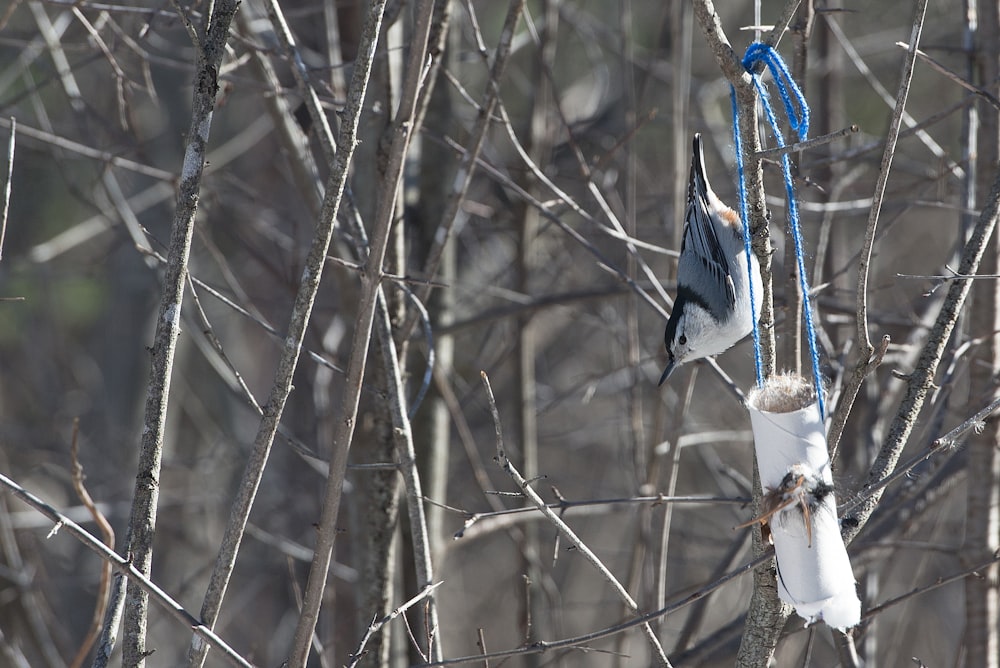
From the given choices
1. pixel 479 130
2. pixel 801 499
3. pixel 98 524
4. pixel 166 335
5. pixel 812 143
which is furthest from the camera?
pixel 479 130

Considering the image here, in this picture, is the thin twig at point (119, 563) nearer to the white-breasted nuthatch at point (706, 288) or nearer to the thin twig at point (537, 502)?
the thin twig at point (537, 502)

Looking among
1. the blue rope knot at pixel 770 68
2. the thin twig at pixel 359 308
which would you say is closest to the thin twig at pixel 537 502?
the thin twig at pixel 359 308

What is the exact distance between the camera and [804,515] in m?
1.33

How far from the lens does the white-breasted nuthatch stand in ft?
7.11

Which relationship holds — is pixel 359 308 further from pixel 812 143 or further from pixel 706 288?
pixel 706 288

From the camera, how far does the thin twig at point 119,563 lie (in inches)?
51.1

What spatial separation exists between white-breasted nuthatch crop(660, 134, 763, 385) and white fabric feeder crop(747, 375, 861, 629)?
0.76 m

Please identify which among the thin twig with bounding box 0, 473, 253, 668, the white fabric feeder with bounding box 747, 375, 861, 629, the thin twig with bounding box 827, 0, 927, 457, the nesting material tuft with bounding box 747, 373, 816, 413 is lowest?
the thin twig with bounding box 0, 473, 253, 668

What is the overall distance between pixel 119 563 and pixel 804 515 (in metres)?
0.97

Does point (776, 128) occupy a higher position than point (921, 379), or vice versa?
point (776, 128)

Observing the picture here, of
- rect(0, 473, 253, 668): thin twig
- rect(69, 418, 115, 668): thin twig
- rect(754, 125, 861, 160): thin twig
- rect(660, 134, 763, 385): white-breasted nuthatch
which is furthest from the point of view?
rect(660, 134, 763, 385): white-breasted nuthatch

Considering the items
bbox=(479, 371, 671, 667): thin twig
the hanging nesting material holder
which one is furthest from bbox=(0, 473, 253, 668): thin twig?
the hanging nesting material holder

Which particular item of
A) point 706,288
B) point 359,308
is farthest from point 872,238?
point 706,288

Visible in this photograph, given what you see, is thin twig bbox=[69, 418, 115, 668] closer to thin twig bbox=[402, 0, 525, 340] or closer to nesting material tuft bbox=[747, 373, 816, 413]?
thin twig bbox=[402, 0, 525, 340]
